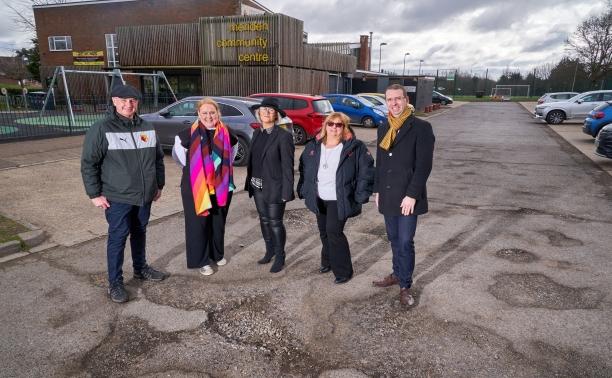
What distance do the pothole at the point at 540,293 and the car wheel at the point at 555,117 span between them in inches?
793

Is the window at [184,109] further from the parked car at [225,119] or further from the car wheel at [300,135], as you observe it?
the car wheel at [300,135]

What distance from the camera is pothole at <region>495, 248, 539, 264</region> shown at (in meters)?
4.47

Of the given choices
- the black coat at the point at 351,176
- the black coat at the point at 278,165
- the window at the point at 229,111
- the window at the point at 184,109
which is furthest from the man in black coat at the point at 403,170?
the window at the point at 184,109

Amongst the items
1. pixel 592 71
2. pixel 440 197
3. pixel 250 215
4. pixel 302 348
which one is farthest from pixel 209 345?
pixel 592 71

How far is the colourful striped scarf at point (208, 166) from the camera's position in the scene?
3713mm

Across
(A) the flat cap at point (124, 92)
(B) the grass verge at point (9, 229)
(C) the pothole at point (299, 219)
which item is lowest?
(C) the pothole at point (299, 219)

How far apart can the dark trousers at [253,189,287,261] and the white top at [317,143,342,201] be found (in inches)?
20.7

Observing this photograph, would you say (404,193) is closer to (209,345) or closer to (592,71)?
(209,345)

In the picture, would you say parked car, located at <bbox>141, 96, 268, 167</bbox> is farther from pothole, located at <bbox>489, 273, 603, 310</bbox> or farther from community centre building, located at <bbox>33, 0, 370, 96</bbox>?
community centre building, located at <bbox>33, 0, 370, 96</bbox>

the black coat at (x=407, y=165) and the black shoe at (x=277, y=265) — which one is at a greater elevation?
the black coat at (x=407, y=165)

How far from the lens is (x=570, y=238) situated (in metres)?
5.14

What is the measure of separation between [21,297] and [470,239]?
4833mm

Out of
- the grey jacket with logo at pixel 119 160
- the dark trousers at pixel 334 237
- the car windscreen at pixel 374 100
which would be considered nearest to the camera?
the grey jacket with logo at pixel 119 160

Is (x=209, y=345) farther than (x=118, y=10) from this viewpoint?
No
